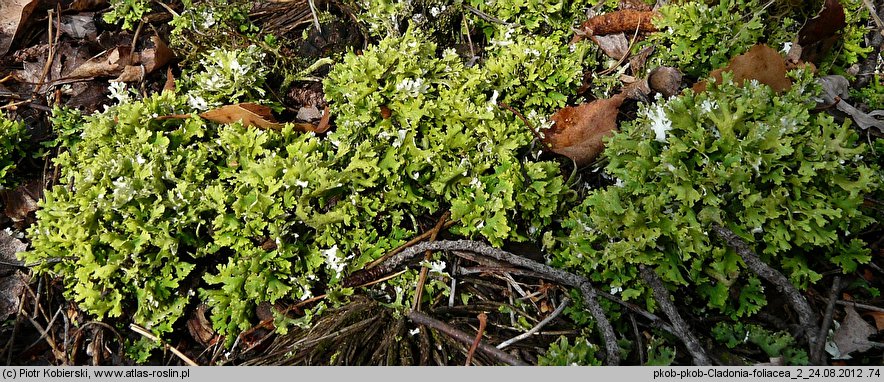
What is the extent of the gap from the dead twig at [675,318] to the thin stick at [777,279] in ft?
1.10

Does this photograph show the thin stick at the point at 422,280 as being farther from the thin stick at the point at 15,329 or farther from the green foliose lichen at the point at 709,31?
the thin stick at the point at 15,329

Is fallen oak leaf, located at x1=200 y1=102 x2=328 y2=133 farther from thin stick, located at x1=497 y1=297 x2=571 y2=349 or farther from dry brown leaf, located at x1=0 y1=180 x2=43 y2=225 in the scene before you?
thin stick, located at x1=497 y1=297 x2=571 y2=349

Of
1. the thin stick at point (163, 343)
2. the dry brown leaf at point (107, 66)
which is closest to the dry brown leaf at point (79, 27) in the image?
the dry brown leaf at point (107, 66)

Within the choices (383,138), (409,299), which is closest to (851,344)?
(409,299)

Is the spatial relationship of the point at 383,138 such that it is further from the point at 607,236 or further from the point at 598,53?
the point at 598,53

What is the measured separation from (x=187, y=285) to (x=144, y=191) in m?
0.50

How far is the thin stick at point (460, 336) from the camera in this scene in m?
2.48

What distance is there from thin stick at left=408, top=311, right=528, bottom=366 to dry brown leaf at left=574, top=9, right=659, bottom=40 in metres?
2.11

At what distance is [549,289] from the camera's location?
9.29 ft

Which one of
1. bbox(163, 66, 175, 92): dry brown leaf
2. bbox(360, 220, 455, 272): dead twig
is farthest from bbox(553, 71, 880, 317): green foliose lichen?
bbox(163, 66, 175, 92): dry brown leaf

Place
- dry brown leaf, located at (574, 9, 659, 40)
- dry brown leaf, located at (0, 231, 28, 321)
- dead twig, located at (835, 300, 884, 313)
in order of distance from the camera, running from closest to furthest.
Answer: dead twig, located at (835, 300, 884, 313) < dry brown leaf, located at (0, 231, 28, 321) < dry brown leaf, located at (574, 9, 659, 40)

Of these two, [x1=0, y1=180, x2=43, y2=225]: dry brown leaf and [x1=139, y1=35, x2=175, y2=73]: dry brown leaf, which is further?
[x1=139, y1=35, x2=175, y2=73]: dry brown leaf

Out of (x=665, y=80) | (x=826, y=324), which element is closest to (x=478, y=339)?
(x=826, y=324)

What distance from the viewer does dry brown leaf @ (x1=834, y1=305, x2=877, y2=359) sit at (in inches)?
101
